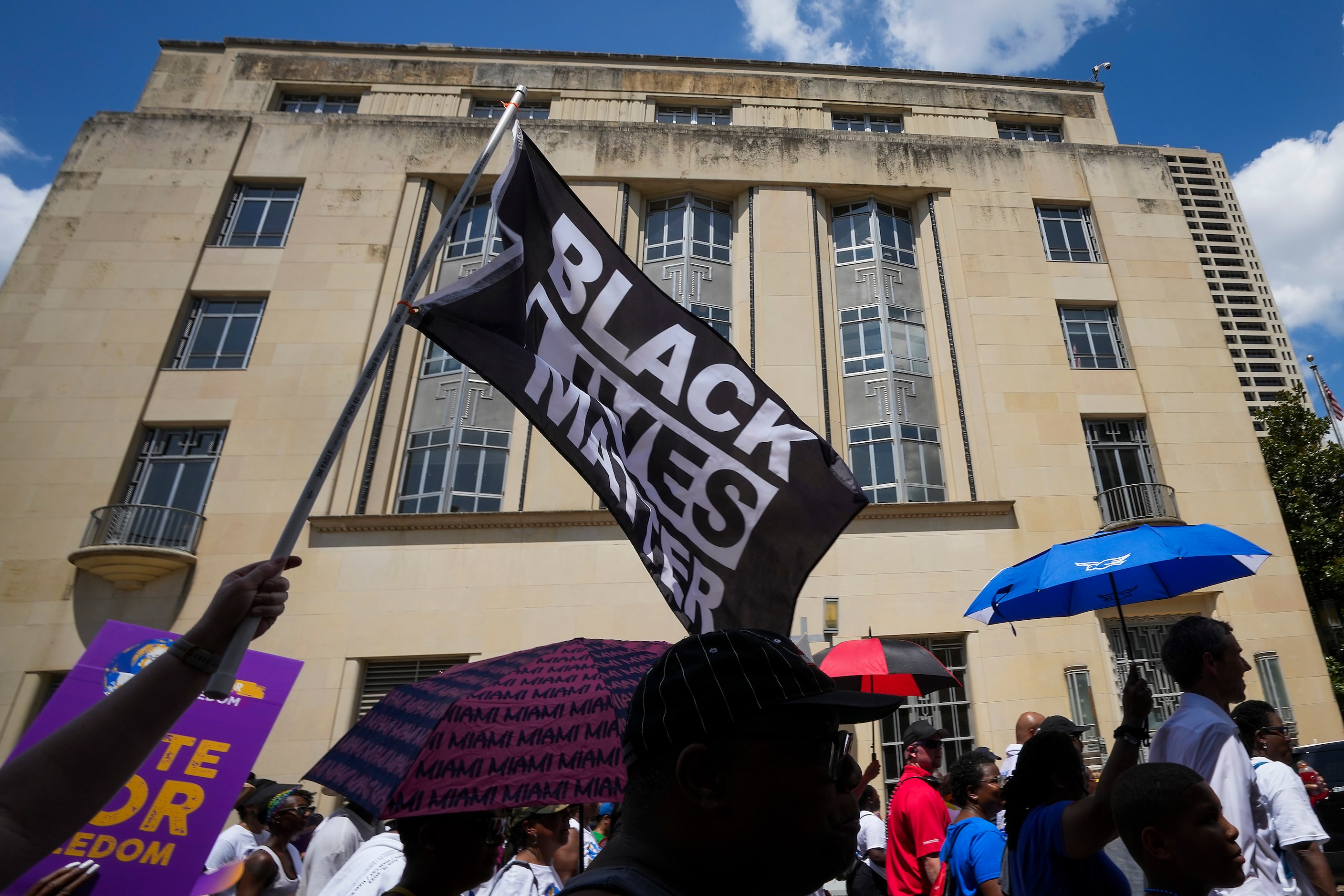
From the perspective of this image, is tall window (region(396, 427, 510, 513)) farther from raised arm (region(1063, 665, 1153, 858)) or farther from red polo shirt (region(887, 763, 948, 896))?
raised arm (region(1063, 665, 1153, 858))

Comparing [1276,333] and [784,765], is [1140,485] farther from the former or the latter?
[1276,333]

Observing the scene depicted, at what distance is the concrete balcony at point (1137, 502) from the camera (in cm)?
1540

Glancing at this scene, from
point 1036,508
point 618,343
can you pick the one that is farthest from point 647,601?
point 618,343

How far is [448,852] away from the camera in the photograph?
273 cm

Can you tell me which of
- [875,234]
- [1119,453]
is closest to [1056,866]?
[1119,453]

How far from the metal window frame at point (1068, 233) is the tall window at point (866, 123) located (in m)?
5.13

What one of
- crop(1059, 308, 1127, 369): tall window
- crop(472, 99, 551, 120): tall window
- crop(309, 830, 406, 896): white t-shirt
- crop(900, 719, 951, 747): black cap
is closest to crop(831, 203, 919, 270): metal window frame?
crop(1059, 308, 1127, 369): tall window

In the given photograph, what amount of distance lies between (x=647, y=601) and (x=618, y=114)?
14.2 metres

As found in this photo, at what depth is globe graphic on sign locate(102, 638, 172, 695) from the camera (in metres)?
3.56

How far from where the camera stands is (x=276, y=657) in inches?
171

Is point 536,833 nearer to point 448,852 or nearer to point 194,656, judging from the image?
point 448,852

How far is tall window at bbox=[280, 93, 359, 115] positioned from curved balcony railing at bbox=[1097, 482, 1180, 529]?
2102 cm

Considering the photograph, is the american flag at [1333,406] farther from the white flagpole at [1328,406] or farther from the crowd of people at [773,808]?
the crowd of people at [773,808]

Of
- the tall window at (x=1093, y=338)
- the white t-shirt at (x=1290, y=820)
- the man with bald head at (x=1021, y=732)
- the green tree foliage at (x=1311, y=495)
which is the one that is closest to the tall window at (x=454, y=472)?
the man with bald head at (x=1021, y=732)
